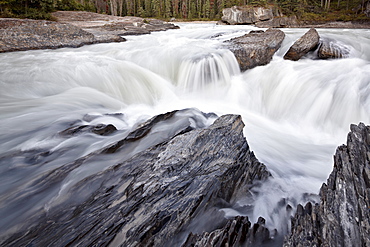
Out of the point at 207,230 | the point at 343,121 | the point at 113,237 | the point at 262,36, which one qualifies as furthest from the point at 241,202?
the point at 262,36

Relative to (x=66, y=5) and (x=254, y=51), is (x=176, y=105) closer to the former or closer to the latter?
(x=254, y=51)

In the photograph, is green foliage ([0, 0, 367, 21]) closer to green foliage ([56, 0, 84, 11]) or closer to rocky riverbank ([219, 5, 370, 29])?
green foliage ([56, 0, 84, 11])

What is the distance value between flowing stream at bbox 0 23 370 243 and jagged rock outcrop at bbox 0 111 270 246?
0.61 ft

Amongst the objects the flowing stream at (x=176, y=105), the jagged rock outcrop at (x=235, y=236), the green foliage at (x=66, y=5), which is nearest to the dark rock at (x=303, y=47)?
the flowing stream at (x=176, y=105)

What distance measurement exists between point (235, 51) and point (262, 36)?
1.77 meters

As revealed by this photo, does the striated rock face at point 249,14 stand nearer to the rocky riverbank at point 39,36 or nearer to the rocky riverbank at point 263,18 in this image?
the rocky riverbank at point 263,18

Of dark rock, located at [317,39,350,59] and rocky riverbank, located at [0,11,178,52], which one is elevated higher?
rocky riverbank, located at [0,11,178,52]

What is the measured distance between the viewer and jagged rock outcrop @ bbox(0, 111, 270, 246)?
1.92 meters

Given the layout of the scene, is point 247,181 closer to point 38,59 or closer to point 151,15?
point 38,59

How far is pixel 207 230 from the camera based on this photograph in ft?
6.65

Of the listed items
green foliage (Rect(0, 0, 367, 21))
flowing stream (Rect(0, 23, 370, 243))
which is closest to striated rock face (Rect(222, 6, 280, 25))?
green foliage (Rect(0, 0, 367, 21))

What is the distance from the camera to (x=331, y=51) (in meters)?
8.27

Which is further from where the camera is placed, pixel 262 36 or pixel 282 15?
pixel 282 15

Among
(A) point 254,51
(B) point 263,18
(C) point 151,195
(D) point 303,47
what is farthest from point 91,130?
(B) point 263,18
